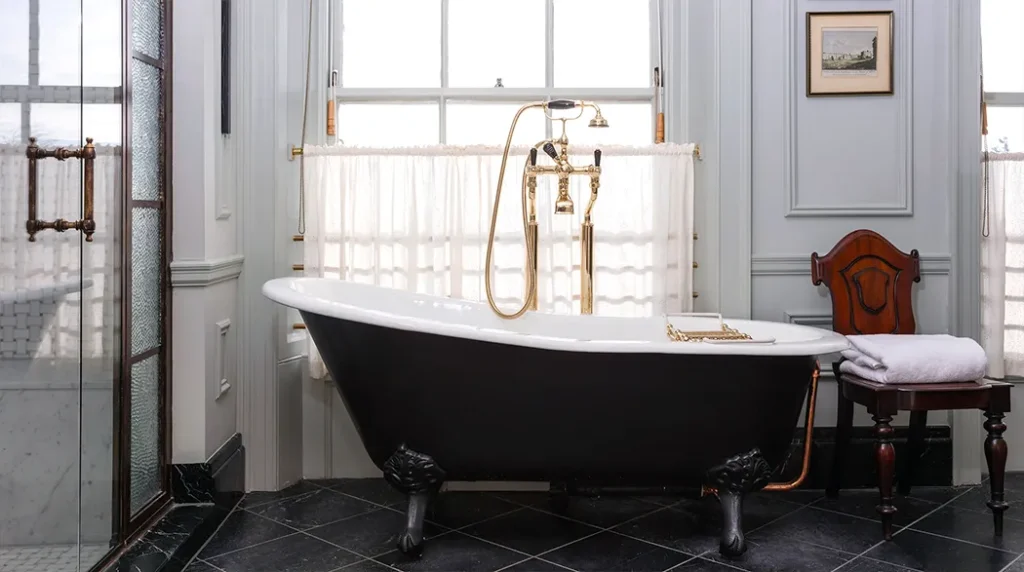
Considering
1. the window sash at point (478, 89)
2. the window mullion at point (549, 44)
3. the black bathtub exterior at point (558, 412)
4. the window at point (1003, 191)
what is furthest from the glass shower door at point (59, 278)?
the window at point (1003, 191)

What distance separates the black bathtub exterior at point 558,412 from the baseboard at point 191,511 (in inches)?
22.3

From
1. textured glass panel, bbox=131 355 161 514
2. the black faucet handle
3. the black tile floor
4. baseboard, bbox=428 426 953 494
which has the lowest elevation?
the black tile floor

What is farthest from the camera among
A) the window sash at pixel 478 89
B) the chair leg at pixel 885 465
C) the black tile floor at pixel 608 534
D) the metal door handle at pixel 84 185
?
the window sash at pixel 478 89

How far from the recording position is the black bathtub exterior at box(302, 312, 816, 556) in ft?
8.18

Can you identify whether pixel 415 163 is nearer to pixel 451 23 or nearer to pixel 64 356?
pixel 451 23

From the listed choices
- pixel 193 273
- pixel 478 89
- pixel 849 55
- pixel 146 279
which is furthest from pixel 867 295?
A: pixel 146 279

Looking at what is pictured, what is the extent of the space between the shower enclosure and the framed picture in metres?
2.10

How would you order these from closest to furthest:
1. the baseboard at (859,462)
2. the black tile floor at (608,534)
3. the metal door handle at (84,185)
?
the metal door handle at (84,185)
the black tile floor at (608,534)
the baseboard at (859,462)

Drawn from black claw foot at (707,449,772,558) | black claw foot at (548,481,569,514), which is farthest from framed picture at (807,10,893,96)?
black claw foot at (548,481,569,514)

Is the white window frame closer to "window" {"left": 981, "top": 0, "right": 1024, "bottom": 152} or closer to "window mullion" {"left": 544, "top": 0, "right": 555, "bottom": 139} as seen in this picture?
"window mullion" {"left": 544, "top": 0, "right": 555, "bottom": 139}

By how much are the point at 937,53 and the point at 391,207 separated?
6.31 ft

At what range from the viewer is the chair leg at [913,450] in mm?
3240

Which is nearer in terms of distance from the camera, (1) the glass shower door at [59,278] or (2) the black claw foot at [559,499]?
(1) the glass shower door at [59,278]

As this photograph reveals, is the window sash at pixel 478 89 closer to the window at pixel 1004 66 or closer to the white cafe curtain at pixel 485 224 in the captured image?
the white cafe curtain at pixel 485 224
